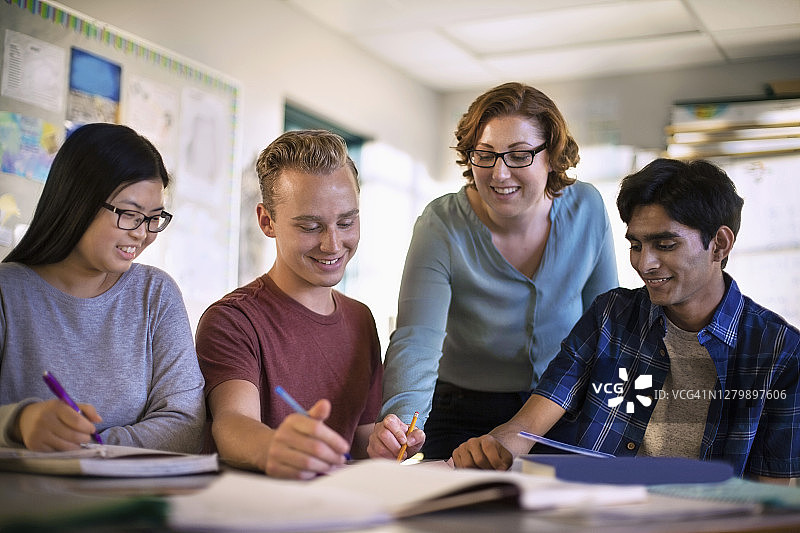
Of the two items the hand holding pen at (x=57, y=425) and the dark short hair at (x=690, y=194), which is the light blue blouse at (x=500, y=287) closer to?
the dark short hair at (x=690, y=194)

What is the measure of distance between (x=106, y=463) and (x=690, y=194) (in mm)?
1146

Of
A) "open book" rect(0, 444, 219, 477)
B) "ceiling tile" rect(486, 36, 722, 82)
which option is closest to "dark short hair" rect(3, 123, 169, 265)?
"open book" rect(0, 444, 219, 477)

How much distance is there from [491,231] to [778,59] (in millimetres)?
3818

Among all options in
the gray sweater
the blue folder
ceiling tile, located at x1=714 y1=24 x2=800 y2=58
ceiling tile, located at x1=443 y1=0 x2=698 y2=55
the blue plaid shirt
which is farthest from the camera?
ceiling tile, located at x1=714 y1=24 x2=800 y2=58

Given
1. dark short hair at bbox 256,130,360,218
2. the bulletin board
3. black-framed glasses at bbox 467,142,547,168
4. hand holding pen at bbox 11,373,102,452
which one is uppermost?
the bulletin board

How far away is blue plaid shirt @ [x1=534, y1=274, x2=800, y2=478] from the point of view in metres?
1.46

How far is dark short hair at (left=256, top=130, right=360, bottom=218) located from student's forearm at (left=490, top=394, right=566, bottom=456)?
1.80 ft

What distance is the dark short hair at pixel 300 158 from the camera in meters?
1.66

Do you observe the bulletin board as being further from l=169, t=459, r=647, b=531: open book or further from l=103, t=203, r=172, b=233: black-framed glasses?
l=169, t=459, r=647, b=531: open book

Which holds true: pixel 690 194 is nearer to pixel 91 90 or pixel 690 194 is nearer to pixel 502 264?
pixel 502 264

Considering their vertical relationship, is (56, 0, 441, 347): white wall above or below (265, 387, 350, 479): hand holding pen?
above

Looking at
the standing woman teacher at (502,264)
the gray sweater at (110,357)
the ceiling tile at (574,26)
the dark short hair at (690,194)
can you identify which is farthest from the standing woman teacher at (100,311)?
the ceiling tile at (574,26)

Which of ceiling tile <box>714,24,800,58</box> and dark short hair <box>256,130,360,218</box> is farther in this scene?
ceiling tile <box>714,24,800,58</box>

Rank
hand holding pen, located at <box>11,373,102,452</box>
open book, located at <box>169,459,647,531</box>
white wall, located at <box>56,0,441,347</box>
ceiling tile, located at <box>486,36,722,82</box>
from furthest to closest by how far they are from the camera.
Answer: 1. ceiling tile, located at <box>486,36,722,82</box>
2. white wall, located at <box>56,0,441,347</box>
3. hand holding pen, located at <box>11,373,102,452</box>
4. open book, located at <box>169,459,647,531</box>
